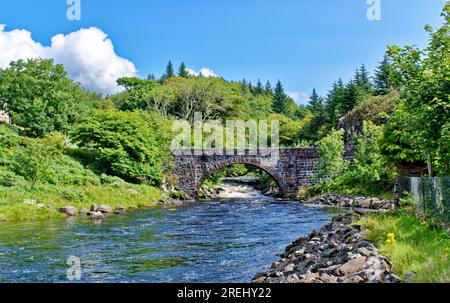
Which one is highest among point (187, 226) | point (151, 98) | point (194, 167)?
point (151, 98)

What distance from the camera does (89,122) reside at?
137ft

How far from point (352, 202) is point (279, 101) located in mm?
74140

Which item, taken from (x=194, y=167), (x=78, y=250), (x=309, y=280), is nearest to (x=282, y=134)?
(x=194, y=167)

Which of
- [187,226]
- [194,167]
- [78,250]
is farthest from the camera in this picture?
[194,167]

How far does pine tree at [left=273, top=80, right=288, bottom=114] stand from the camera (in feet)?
346

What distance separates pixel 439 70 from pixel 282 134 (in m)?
59.8

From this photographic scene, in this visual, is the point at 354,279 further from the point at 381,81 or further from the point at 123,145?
the point at 381,81

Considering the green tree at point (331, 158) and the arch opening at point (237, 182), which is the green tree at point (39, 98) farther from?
the green tree at point (331, 158)

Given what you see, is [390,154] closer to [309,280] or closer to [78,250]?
[309,280]

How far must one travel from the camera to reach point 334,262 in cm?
1107

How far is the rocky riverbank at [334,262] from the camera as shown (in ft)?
29.7

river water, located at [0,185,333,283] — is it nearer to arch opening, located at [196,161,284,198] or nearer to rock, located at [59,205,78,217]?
rock, located at [59,205,78,217]

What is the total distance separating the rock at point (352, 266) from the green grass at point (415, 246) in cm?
62
